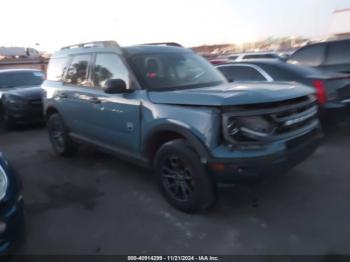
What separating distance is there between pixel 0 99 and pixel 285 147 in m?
7.96

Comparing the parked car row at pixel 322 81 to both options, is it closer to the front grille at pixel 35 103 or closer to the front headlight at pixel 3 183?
the front headlight at pixel 3 183

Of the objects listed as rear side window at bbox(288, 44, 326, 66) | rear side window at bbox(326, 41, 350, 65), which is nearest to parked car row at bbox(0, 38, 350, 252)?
rear side window at bbox(326, 41, 350, 65)

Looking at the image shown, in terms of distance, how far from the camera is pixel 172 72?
434cm

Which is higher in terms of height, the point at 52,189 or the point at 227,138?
the point at 227,138

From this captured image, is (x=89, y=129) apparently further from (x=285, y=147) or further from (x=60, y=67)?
(x=285, y=147)

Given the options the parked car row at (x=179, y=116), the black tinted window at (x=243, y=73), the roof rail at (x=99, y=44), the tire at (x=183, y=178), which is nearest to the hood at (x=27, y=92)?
the parked car row at (x=179, y=116)

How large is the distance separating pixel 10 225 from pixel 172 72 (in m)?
2.57

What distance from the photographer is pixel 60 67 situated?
5777 millimetres

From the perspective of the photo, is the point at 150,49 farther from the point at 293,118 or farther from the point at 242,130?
the point at 293,118

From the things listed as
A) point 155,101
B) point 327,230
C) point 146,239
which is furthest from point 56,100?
point 327,230

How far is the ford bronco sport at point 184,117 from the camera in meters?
3.15

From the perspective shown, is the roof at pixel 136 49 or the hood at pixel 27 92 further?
the hood at pixel 27 92

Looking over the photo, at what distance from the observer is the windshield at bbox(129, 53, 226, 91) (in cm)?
409

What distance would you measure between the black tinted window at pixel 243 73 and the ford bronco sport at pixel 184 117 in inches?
76.6
